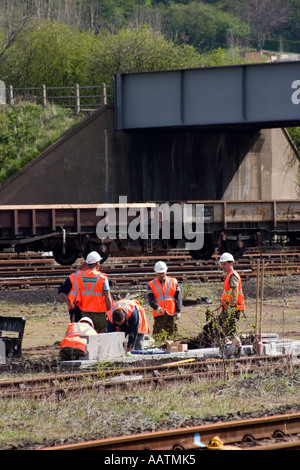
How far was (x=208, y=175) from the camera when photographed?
1449 inches

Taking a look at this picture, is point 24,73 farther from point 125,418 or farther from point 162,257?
point 125,418

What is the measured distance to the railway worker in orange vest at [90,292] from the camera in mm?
11914

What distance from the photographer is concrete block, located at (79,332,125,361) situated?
1127 cm

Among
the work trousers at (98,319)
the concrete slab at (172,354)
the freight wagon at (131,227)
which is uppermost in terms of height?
the freight wagon at (131,227)

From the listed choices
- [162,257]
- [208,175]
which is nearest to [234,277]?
[162,257]

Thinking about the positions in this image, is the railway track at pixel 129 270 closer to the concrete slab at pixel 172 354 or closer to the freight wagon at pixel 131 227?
the freight wagon at pixel 131 227

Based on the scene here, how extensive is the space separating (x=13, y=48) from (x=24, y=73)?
6.75 feet

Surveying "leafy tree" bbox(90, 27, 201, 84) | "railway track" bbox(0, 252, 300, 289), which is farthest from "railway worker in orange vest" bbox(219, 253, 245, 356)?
"leafy tree" bbox(90, 27, 201, 84)

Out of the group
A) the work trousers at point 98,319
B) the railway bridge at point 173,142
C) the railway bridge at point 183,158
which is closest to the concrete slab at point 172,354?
the work trousers at point 98,319

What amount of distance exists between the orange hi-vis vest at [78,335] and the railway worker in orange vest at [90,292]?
2.08 ft

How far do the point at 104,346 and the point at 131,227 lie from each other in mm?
13633

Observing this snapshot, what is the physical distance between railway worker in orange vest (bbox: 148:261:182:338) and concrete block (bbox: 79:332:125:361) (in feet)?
4.22

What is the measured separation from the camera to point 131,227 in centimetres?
2488

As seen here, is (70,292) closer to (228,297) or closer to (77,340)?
(77,340)
